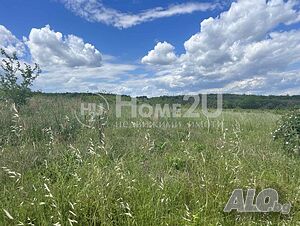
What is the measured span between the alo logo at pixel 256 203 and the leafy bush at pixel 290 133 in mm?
2791

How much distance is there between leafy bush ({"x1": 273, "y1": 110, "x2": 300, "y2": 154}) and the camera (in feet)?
21.7

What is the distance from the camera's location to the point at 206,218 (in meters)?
3.33

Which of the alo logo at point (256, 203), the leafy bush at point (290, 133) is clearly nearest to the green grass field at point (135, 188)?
the alo logo at point (256, 203)

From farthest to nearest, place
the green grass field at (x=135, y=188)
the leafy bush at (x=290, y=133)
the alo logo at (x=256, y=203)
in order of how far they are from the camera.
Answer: the leafy bush at (x=290, y=133) < the alo logo at (x=256, y=203) < the green grass field at (x=135, y=188)

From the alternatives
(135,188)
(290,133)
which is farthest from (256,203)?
(290,133)

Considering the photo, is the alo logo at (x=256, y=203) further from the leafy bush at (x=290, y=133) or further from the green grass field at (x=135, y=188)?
the leafy bush at (x=290, y=133)

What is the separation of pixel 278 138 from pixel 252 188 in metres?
4.49

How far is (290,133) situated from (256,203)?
4171 millimetres

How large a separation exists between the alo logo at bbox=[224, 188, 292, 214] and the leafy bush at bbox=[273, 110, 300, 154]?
2.79 m

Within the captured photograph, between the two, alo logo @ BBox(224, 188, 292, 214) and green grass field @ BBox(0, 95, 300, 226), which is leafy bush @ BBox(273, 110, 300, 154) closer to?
green grass field @ BBox(0, 95, 300, 226)

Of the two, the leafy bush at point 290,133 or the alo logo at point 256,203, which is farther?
the leafy bush at point 290,133

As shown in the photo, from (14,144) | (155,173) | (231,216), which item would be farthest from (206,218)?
(14,144)

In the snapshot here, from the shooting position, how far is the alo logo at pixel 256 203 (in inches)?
141

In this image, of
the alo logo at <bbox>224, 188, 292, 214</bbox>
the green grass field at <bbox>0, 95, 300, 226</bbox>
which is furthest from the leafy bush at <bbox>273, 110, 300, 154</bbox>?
the alo logo at <bbox>224, 188, 292, 214</bbox>
